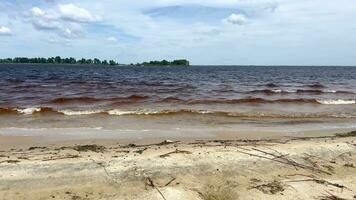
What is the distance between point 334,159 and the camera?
8.12m

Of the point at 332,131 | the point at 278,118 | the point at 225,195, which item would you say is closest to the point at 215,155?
the point at 225,195

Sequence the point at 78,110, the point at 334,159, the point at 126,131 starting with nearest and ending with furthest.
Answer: the point at 334,159
the point at 126,131
the point at 78,110

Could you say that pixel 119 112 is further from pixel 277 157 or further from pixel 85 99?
pixel 277 157

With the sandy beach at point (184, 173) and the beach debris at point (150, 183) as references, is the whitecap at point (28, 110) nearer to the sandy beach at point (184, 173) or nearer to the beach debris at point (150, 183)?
the sandy beach at point (184, 173)

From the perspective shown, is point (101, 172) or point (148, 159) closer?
point (101, 172)

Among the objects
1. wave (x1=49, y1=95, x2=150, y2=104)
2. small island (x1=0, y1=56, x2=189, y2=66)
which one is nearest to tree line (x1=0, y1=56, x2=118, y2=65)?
small island (x1=0, y1=56, x2=189, y2=66)

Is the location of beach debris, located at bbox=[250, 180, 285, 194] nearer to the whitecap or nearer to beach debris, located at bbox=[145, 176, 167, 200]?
beach debris, located at bbox=[145, 176, 167, 200]

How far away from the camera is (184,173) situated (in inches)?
273

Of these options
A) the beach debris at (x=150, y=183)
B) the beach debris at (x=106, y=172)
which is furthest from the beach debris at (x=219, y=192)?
the beach debris at (x=106, y=172)

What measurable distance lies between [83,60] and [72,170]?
18936 centimetres

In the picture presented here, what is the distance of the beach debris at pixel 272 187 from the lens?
6375mm

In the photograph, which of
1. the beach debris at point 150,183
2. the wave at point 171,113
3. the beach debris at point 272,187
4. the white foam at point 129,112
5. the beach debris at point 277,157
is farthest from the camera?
the white foam at point 129,112

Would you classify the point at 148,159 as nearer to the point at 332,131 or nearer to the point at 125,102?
the point at 332,131

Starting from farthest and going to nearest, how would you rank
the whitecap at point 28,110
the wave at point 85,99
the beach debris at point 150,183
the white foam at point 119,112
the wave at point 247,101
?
the wave at point 247,101 → the wave at point 85,99 → the whitecap at point 28,110 → the white foam at point 119,112 → the beach debris at point 150,183
